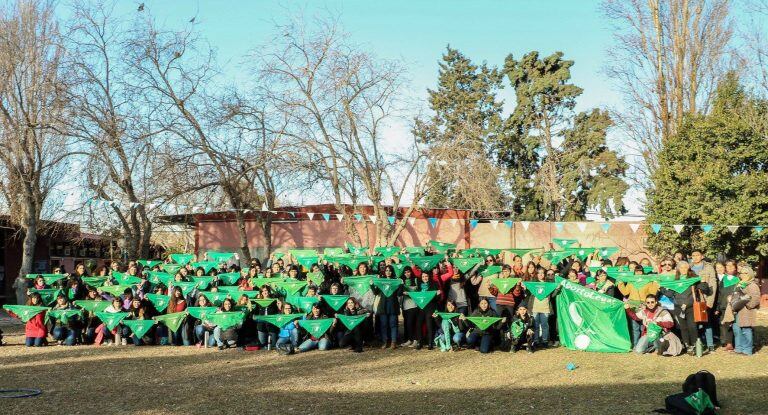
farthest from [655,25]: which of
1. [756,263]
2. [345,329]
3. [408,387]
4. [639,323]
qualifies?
[408,387]

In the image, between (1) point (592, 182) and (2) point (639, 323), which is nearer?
(2) point (639, 323)

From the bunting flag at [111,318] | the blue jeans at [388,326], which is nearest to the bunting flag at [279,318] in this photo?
the blue jeans at [388,326]

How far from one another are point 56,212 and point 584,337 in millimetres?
19689

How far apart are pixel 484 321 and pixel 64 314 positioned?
28.4 ft

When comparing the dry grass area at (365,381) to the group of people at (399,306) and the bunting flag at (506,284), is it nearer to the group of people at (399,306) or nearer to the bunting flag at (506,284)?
the group of people at (399,306)

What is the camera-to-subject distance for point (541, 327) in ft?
44.2

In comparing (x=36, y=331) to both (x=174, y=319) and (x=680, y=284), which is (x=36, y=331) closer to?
(x=174, y=319)

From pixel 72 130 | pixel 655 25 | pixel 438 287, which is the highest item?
pixel 655 25

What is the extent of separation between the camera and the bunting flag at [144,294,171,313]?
15492 millimetres

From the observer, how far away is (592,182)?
113ft

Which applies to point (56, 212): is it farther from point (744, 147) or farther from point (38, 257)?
point (744, 147)

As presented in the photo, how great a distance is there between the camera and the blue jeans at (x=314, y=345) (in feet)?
45.0

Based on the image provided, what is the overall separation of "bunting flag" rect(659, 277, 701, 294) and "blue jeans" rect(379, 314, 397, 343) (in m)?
4.86

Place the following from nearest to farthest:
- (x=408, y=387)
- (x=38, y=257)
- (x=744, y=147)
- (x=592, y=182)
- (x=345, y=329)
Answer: (x=408, y=387), (x=345, y=329), (x=744, y=147), (x=38, y=257), (x=592, y=182)
